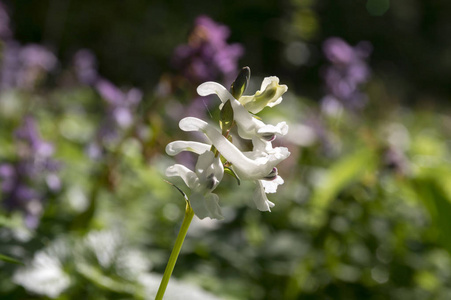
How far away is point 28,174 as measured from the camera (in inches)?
62.0

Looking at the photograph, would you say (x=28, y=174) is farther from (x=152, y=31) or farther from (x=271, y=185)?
(x=152, y=31)

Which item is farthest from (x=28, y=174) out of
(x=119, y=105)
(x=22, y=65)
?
(x=22, y=65)

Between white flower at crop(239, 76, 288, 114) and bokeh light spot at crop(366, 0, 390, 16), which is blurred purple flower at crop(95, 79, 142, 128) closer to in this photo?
Answer: white flower at crop(239, 76, 288, 114)

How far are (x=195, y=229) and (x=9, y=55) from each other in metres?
2.74

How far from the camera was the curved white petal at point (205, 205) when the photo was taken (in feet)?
2.20

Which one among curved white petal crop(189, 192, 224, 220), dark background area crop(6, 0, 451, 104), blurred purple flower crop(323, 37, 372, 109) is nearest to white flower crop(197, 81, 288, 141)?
curved white petal crop(189, 192, 224, 220)

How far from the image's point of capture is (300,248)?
72.6 inches

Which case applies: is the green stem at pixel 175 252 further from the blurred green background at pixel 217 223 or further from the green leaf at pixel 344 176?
the green leaf at pixel 344 176

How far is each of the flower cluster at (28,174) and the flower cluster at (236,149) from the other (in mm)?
961

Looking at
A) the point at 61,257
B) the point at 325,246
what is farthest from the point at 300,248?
the point at 61,257

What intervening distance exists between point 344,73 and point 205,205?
173 cm

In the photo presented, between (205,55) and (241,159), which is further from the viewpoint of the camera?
(205,55)

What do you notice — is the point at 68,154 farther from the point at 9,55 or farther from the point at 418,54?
the point at 418,54

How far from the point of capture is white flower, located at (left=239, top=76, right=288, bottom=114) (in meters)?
0.70
